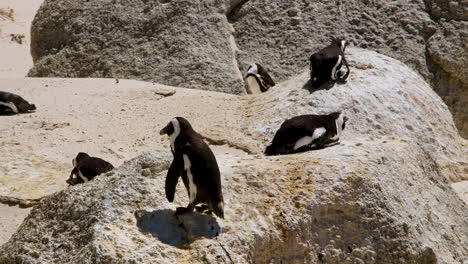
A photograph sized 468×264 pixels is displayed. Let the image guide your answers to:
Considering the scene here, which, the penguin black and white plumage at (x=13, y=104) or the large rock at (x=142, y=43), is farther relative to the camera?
the large rock at (x=142, y=43)

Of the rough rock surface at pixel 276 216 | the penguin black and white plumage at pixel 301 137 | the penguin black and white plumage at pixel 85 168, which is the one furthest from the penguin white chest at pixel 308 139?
the penguin black and white plumage at pixel 85 168

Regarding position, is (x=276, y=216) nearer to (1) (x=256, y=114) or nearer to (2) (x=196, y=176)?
(2) (x=196, y=176)

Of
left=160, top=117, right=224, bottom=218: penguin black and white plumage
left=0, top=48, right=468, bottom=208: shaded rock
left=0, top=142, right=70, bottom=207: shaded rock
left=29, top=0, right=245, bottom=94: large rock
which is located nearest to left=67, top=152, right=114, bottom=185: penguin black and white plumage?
left=0, top=142, right=70, bottom=207: shaded rock

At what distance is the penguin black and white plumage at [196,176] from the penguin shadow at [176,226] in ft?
0.18

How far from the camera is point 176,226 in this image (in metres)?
4.97

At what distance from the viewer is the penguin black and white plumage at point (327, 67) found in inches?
342

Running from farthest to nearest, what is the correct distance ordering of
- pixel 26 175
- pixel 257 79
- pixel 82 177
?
pixel 257 79
pixel 26 175
pixel 82 177

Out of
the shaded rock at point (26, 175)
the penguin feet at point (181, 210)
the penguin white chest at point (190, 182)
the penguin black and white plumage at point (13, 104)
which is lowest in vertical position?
the penguin black and white plumage at point (13, 104)

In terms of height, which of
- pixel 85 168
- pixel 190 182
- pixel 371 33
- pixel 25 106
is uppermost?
pixel 190 182

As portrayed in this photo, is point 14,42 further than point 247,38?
Yes

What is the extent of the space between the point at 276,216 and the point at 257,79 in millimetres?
5402

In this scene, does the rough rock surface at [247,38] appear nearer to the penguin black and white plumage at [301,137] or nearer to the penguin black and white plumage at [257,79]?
the penguin black and white plumage at [257,79]

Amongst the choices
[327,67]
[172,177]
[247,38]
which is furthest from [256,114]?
[172,177]

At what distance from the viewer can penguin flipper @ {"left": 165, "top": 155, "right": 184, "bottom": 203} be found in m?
5.06
